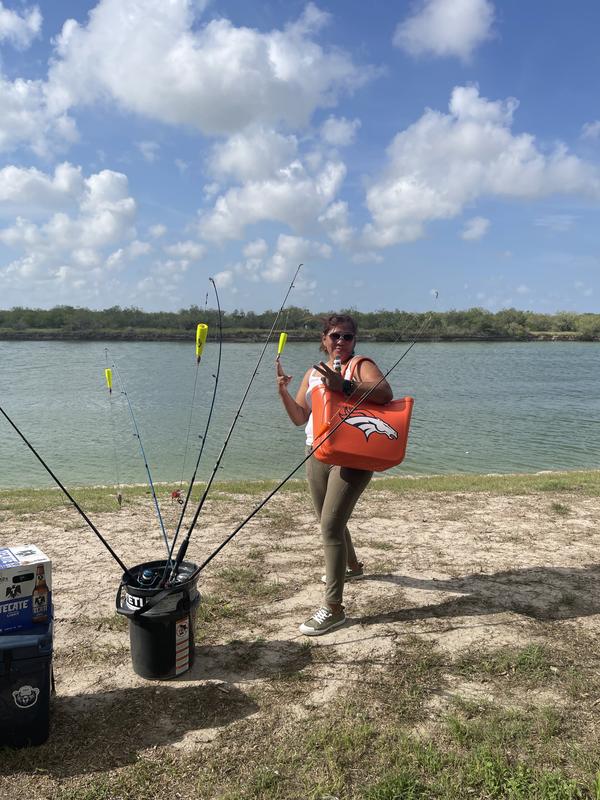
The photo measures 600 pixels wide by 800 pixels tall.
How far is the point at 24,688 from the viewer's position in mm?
3018

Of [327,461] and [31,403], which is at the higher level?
[327,461]

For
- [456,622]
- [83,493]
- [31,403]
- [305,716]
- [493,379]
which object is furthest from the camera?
[493,379]

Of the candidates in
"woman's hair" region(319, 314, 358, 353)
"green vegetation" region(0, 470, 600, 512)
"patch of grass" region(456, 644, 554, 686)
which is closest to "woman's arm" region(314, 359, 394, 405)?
"woman's hair" region(319, 314, 358, 353)

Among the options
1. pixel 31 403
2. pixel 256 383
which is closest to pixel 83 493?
pixel 31 403

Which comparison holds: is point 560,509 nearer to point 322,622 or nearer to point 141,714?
point 322,622

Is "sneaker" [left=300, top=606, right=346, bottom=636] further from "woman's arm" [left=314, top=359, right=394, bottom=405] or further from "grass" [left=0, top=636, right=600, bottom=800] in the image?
"woman's arm" [left=314, top=359, right=394, bottom=405]

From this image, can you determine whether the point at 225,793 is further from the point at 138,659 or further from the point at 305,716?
the point at 138,659

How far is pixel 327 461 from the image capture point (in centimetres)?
409

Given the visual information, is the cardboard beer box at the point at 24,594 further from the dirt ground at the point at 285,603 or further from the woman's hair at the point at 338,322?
the woman's hair at the point at 338,322

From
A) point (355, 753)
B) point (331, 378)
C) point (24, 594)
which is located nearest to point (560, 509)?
point (331, 378)

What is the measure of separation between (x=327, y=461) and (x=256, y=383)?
34224 millimetres

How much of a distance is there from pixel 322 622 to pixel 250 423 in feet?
62.6

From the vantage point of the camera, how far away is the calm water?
1598 centimetres

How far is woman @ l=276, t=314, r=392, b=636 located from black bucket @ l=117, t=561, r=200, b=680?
0.96 meters
